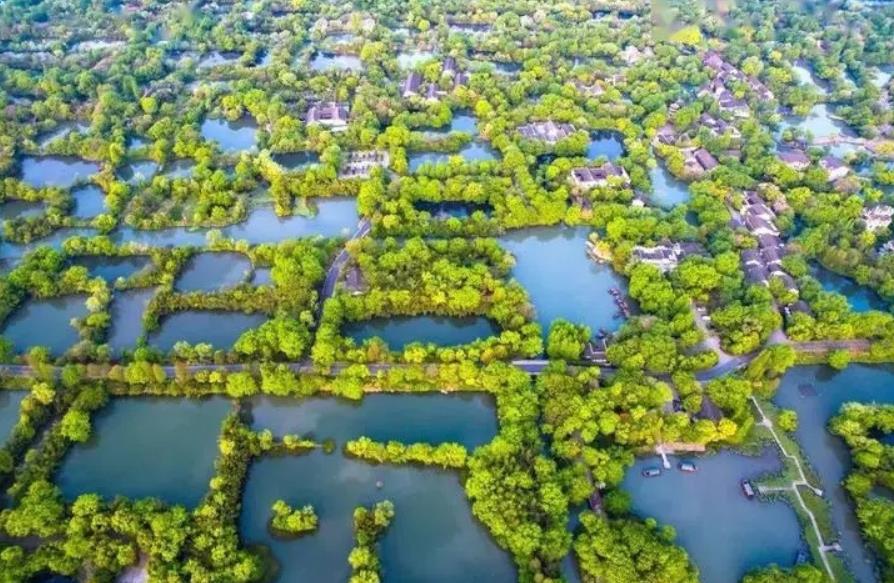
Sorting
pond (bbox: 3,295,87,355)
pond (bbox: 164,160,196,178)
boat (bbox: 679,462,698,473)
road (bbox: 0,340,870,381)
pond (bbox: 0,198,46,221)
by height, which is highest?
pond (bbox: 164,160,196,178)

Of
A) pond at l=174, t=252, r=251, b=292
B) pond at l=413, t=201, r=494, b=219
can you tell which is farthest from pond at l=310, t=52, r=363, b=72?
pond at l=174, t=252, r=251, b=292

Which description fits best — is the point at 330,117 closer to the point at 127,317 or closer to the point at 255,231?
the point at 255,231

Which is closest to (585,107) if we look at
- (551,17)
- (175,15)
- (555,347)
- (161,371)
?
(551,17)

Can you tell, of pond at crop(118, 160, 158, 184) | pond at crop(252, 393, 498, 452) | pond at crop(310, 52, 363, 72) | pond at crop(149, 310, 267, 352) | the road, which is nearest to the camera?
pond at crop(252, 393, 498, 452)

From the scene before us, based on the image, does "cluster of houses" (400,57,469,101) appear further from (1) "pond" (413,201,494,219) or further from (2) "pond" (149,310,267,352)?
(2) "pond" (149,310,267,352)

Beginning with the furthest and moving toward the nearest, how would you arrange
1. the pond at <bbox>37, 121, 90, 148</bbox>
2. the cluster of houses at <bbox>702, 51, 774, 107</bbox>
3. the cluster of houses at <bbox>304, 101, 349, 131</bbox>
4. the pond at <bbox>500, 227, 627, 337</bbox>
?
1. the cluster of houses at <bbox>702, 51, 774, 107</bbox>
2. the cluster of houses at <bbox>304, 101, 349, 131</bbox>
3. the pond at <bbox>37, 121, 90, 148</bbox>
4. the pond at <bbox>500, 227, 627, 337</bbox>

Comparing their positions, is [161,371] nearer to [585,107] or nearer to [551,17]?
[585,107]
